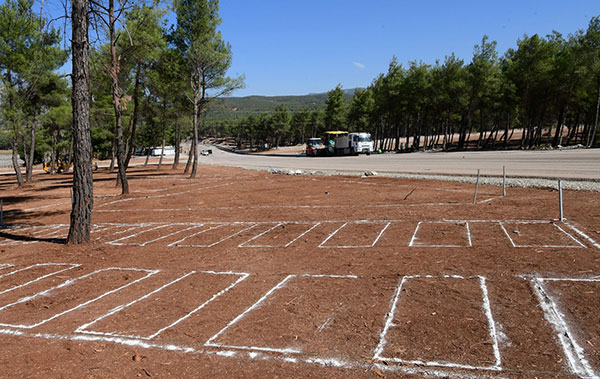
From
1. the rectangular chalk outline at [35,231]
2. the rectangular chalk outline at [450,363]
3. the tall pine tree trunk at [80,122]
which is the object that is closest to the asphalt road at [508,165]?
the rectangular chalk outline at [450,363]

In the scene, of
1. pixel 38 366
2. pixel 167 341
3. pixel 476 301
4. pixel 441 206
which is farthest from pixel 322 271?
pixel 441 206

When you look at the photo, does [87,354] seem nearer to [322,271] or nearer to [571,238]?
[322,271]

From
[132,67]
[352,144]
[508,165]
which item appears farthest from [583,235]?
[352,144]

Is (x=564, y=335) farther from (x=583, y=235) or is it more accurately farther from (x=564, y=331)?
(x=583, y=235)

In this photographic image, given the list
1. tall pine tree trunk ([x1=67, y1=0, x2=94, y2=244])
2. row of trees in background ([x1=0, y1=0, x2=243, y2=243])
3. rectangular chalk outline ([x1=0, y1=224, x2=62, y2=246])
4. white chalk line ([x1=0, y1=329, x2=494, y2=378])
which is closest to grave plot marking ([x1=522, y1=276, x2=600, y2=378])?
white chalk line ([x1=0, y1=329, x2=494, y2=378])

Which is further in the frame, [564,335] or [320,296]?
[320,296]

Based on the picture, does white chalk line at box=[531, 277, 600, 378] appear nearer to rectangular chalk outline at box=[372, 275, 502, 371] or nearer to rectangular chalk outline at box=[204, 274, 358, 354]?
rectangular chalk outline at box=[372, 275, 502, 371]

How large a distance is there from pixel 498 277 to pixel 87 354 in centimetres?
570

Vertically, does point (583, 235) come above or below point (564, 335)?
above

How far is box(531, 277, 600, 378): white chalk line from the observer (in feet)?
11.9

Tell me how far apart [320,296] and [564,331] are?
9.84 feet

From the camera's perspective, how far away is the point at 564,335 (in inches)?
167

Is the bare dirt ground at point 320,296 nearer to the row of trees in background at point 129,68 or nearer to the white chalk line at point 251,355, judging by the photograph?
the white chalk line at point 251,355

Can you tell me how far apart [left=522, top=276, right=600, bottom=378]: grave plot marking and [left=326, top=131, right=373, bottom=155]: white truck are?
42.7 m
